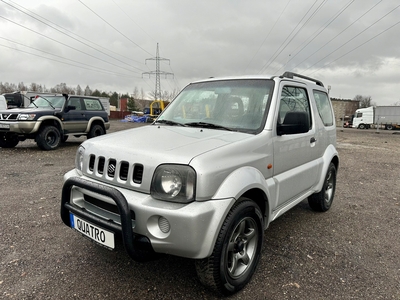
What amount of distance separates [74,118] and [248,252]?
30.4 feet

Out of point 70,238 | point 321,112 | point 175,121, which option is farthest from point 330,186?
point 70,238

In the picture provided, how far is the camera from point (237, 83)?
318 centimetres

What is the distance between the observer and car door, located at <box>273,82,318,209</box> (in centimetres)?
279

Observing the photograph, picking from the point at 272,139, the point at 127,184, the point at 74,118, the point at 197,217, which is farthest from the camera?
the point at 74,118

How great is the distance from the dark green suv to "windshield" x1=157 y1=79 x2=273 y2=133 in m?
6.97

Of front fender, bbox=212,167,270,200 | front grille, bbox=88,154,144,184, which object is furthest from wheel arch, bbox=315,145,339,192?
front grille, bbox=88,154,144,184

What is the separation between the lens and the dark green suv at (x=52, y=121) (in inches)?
334

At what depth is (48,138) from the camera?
9.25 m

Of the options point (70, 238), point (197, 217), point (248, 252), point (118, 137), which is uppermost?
point (118, 137)

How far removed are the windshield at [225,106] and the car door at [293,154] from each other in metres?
0.21

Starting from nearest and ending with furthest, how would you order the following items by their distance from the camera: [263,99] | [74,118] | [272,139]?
[272,139]
[263,99]
[74,118]

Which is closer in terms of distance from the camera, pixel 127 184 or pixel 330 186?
pixel 127 184

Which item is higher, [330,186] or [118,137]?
[118,137]

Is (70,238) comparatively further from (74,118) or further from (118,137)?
(74,118)
